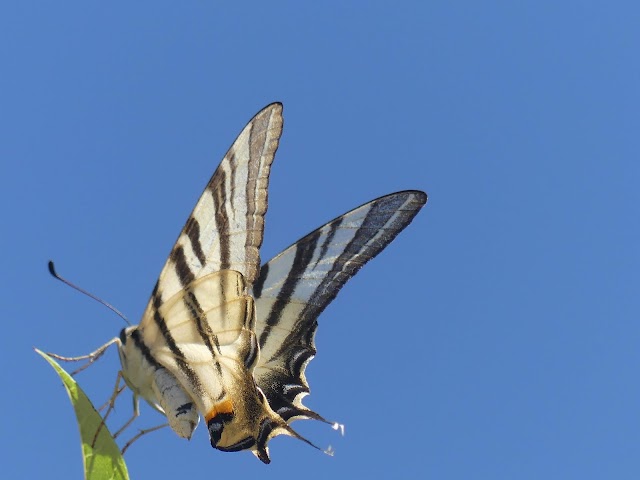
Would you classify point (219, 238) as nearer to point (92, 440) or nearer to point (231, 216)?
point (231, 216)

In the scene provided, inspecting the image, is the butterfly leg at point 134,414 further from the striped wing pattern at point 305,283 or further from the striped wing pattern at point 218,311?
the striped wing pattern at point 305,283

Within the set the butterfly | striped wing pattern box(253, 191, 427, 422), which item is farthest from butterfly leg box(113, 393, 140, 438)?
striped wing pattern box(253, 191, 427, 422)

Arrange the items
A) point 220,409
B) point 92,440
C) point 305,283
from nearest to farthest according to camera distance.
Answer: point 92,440 < point 220,409 < point 305,283

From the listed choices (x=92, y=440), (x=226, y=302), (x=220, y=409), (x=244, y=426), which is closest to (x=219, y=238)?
(x=226, y=302)

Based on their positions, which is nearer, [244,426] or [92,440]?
[92,440]

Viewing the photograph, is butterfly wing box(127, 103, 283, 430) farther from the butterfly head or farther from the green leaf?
the green leaf

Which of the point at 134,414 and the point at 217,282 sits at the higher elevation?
the point at 217,282

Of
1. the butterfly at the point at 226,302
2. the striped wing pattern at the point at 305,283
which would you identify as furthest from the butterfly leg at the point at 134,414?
the striped wing pattern at the point at 305,283

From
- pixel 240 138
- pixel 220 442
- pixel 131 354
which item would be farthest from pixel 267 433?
pixel 240 138
